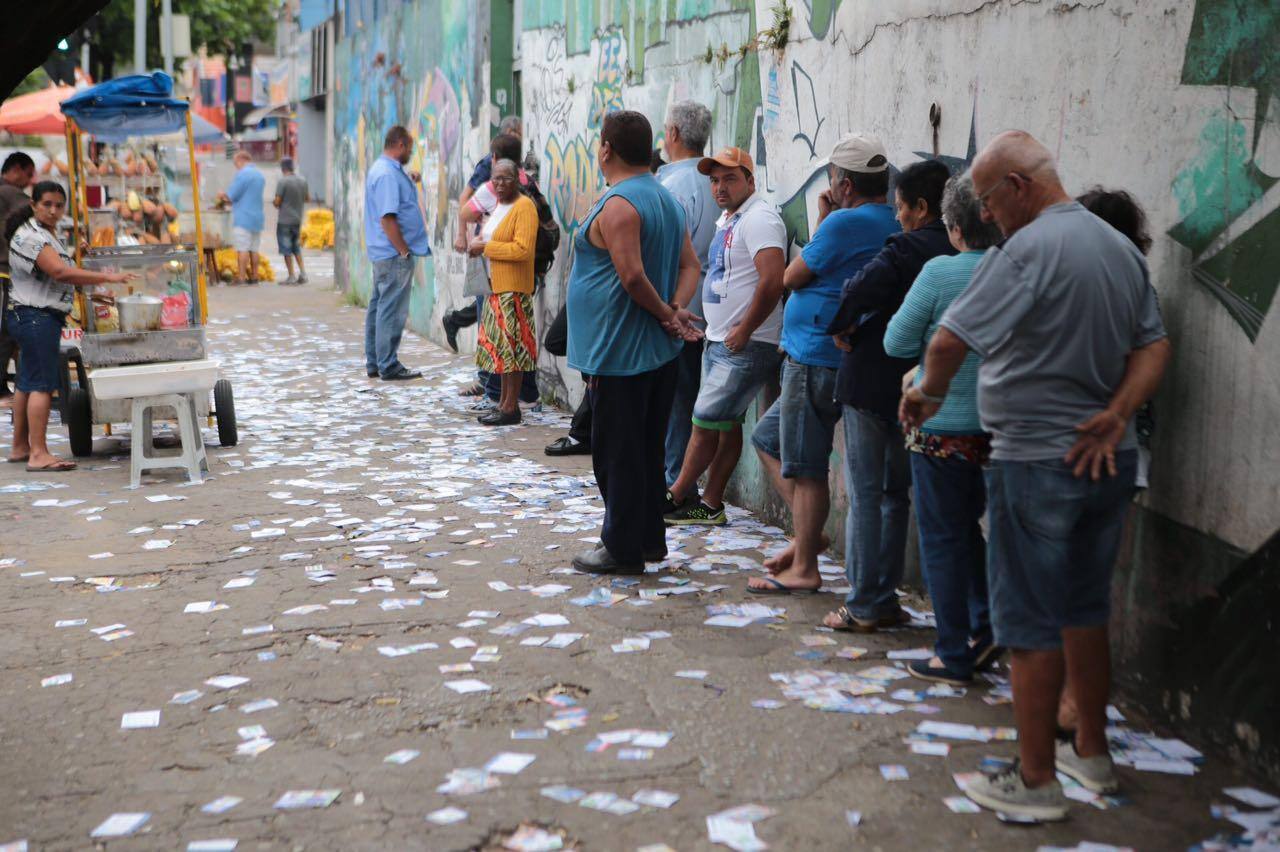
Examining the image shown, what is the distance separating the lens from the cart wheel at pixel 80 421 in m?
9.72

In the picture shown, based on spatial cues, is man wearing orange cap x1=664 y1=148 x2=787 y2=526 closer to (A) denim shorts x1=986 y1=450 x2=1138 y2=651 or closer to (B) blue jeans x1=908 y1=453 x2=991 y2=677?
(B) blue jeans x1=908 y1=453 x2=991 y2=677

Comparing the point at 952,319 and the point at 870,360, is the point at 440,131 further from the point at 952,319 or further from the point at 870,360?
the point at 952,319

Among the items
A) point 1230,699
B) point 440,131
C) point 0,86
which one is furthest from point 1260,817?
point 440,131

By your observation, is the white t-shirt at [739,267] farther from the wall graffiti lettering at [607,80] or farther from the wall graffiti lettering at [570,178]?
the wall graffiti lettering at [570,178]

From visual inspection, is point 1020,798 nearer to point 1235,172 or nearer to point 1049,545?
point 1049,545

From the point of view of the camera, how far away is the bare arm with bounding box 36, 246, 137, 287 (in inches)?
355

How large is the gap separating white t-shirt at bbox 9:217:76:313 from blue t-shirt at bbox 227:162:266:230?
16.4 metres

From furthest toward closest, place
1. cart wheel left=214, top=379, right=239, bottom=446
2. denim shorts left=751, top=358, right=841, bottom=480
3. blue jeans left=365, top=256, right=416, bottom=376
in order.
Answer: blue jeans left=365, top=256, right=416, bottom=376 → cart wheel left=214, top=379, right=239, bottom=446 → denim shorts left=751, top=358, right=841, bottom=480

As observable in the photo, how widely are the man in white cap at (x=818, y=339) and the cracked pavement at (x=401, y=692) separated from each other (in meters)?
0.30

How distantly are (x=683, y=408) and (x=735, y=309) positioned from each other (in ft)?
4.35

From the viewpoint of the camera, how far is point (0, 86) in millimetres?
3750

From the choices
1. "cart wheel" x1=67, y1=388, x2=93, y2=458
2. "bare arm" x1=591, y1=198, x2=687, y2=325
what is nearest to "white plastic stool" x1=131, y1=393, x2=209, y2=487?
"cart wheel" x1=67, y1=388, x2=93, y2=458

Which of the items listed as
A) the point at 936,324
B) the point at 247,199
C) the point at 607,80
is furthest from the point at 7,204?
the point at 247,199

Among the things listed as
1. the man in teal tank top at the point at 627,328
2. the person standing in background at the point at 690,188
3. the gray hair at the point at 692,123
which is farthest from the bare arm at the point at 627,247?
the gray hair at the point at 692,123
